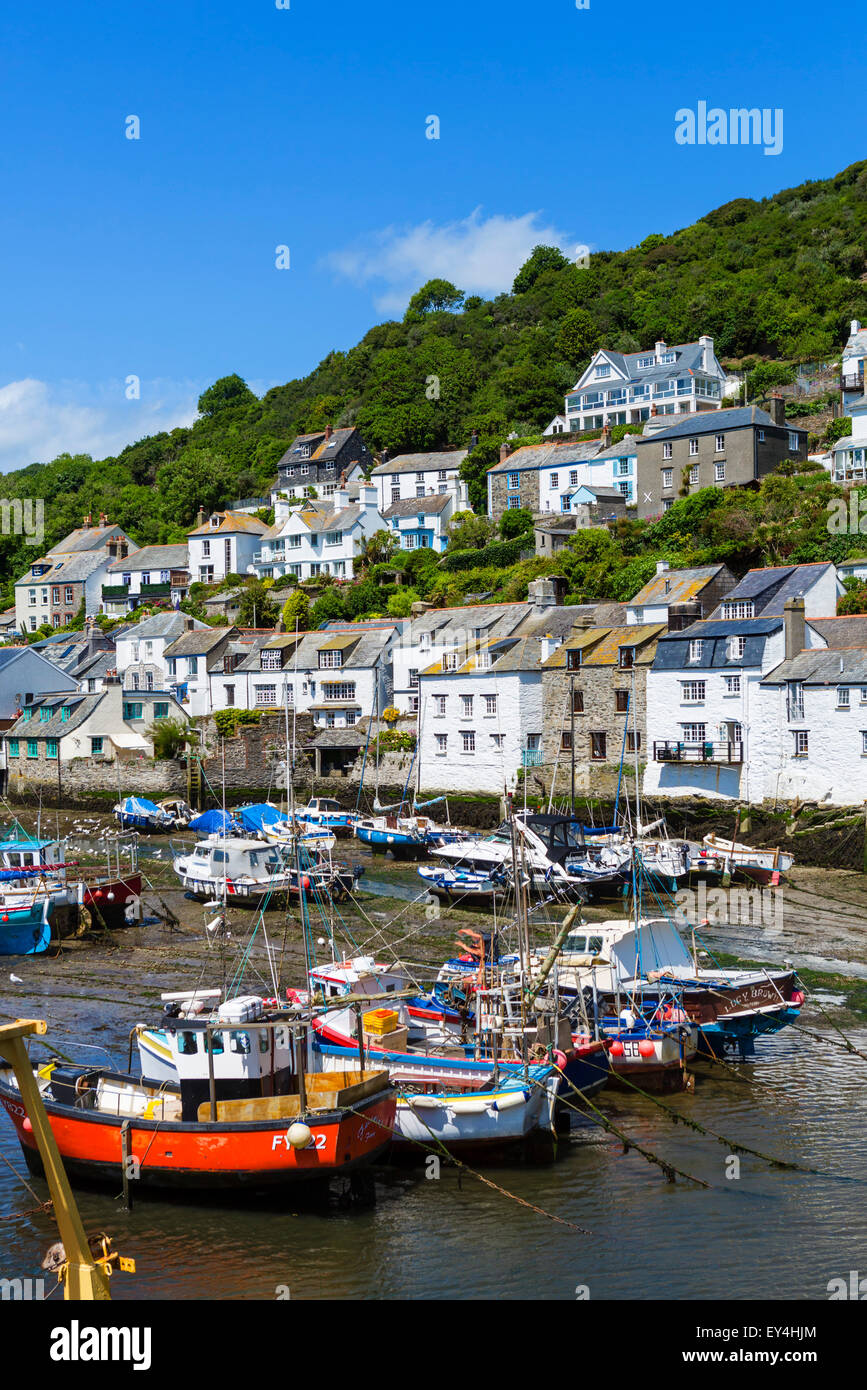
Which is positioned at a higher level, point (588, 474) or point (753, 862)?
point (588, 474)

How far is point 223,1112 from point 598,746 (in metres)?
36.3

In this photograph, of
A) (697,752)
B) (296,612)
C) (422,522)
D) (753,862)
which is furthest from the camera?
(422,522)

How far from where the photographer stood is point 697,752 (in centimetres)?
4731

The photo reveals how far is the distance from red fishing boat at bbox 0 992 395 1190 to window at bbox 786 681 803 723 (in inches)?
1163

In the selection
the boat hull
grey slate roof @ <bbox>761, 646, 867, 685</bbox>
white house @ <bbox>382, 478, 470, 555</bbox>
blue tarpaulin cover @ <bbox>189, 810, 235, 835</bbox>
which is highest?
white house @ <bbox>382, 478, 470, 555</bbox>

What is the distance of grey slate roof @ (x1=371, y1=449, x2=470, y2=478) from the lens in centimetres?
9456

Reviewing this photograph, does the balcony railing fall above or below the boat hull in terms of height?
above

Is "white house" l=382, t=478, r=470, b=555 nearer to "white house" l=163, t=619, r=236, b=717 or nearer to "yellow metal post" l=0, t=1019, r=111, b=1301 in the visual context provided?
"white house" l=163, t=619, r=236, b=717

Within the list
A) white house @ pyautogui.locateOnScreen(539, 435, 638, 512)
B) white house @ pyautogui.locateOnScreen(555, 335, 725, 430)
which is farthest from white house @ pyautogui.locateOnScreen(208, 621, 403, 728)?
white house @ pyautogui.locateOnScreen(555, 335, 725, 430)

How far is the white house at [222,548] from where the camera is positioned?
308 feet

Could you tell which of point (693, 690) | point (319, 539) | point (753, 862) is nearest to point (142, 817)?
point (693, 690)

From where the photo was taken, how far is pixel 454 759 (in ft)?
184

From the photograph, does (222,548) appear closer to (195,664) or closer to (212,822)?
(195,664)

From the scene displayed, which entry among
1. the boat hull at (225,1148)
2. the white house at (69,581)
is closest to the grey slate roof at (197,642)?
the white house at (69,581)
